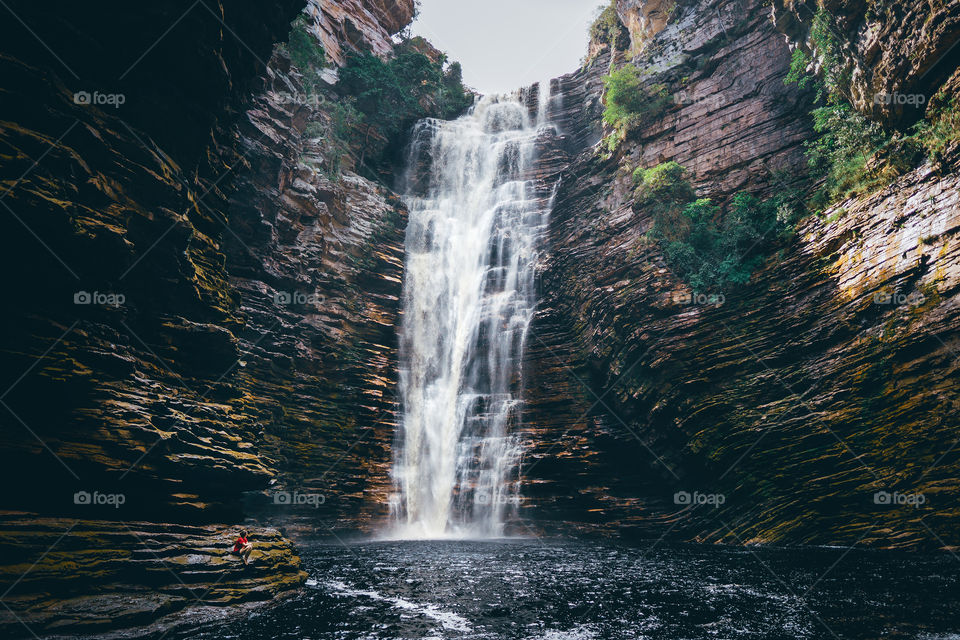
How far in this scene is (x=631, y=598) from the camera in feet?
27.5

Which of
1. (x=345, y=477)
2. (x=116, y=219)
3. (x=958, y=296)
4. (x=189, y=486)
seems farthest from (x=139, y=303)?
(x=958, y=296)

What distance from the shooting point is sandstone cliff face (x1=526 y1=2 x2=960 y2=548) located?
1116 cm

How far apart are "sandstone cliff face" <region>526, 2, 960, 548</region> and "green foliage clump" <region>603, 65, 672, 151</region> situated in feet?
2.45

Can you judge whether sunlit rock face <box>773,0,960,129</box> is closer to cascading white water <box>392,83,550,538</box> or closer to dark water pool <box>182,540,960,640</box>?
dark water pool <box>182,540,960,640</box>

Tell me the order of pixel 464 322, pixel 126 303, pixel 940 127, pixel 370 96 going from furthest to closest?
pixel 370 96, pixel 464 322, pixel 940 127, pixel 126 303

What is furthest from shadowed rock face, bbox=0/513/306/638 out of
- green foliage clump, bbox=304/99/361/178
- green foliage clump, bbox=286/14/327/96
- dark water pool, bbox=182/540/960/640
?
green foliage clump, bbox=286/14/327/96

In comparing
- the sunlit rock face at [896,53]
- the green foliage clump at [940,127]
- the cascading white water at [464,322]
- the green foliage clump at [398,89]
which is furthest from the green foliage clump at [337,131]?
the green foliage clump at [940,127]

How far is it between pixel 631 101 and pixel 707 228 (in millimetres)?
9152

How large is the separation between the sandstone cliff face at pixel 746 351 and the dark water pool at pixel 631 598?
215 cm

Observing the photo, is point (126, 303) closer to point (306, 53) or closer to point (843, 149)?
point (843, 149)

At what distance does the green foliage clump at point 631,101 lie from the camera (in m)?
22.3

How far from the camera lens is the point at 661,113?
73.0ft

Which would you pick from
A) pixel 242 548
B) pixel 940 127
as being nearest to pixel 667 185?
pixel 940 127

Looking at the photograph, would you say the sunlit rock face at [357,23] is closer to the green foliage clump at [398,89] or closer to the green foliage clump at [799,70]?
the green foliage clump at [398,89]
